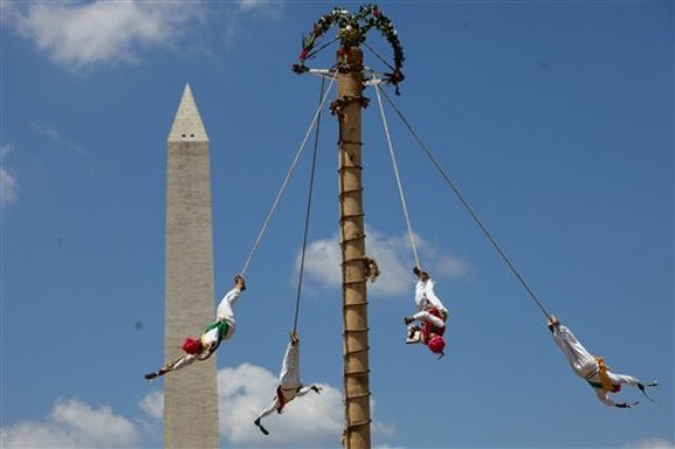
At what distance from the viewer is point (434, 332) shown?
30.6 feet

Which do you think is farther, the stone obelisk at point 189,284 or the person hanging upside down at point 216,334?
the stone obelisk at point 189,284

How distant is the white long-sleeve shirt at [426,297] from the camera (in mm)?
9383

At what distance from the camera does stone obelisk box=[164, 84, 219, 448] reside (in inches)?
1198

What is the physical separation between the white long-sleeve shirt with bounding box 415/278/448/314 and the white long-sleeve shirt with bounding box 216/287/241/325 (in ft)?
3.95

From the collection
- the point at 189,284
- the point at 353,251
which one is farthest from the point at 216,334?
the point at 189,284

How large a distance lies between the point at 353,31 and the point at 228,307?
203 cm

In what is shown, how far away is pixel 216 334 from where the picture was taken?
30.8 feet

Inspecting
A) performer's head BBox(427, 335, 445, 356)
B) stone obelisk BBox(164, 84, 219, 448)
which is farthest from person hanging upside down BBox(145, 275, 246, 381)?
stone obelisk BBox(164, 84, 219, 448)

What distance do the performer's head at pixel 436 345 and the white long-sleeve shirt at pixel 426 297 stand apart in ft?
0.76

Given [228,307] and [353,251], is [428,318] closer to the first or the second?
[353,251]

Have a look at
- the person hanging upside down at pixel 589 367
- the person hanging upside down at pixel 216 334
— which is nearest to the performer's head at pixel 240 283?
the person hanging upside down at pixel 216 334

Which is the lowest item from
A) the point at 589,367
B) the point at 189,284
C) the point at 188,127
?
the point at 589,367

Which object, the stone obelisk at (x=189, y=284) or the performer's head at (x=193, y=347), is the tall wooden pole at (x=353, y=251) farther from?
the stone obelisk at (x=189, y=284)

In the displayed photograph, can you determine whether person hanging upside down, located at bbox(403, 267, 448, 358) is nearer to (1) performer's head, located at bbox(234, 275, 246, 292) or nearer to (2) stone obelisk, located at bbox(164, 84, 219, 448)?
(1) performer's head, located at bbox(234, 275, 246, 292)
